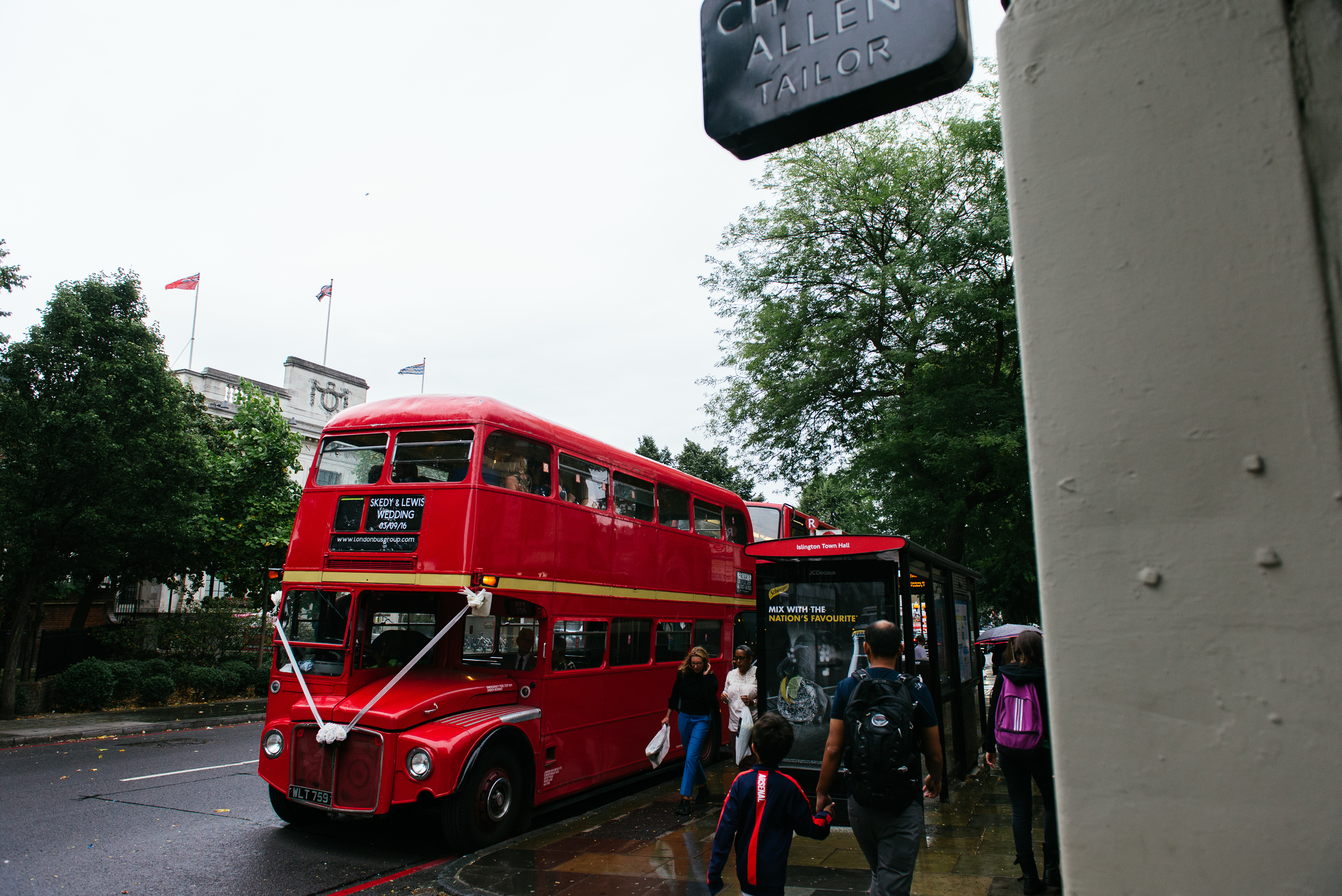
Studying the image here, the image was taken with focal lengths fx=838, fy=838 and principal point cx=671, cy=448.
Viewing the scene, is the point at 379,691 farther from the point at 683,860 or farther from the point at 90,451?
the point at 90,451

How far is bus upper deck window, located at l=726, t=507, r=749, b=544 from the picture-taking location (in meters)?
13.8

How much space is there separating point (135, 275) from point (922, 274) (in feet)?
52.8

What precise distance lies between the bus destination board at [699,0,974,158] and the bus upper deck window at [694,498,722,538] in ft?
Answer: 31.8

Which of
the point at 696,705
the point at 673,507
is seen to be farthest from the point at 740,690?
the point at 673,507

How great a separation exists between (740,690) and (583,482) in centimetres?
293

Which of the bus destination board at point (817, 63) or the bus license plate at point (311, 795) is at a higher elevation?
the bus destination board at point (817, 63)

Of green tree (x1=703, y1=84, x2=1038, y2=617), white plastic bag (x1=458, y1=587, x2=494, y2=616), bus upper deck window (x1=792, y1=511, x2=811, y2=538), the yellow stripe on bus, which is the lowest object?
white plastic bag (x1=458, y1=587, x2=494, y2=616)

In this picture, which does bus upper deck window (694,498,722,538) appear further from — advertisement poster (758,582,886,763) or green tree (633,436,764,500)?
green tree (633,436,764,500)

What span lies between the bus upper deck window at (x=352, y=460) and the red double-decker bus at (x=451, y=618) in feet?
0.05

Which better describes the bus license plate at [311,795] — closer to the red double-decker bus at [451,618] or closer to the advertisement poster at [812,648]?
the red double-decker bus at [451,618]

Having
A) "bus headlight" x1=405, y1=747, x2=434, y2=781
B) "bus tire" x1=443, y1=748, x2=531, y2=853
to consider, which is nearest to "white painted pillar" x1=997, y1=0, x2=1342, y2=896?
"bus headlight" x1=405, y1=747, x2=434, y2=781

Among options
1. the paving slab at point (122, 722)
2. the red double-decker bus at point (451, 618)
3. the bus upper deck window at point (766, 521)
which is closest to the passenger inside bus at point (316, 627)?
the red double-decker bus at point (451, 618)

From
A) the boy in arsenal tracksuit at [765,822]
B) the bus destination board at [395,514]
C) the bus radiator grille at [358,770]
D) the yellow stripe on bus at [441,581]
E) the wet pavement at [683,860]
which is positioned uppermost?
the bus destination board at [395,514]

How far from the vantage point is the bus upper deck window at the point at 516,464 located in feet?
27.4
